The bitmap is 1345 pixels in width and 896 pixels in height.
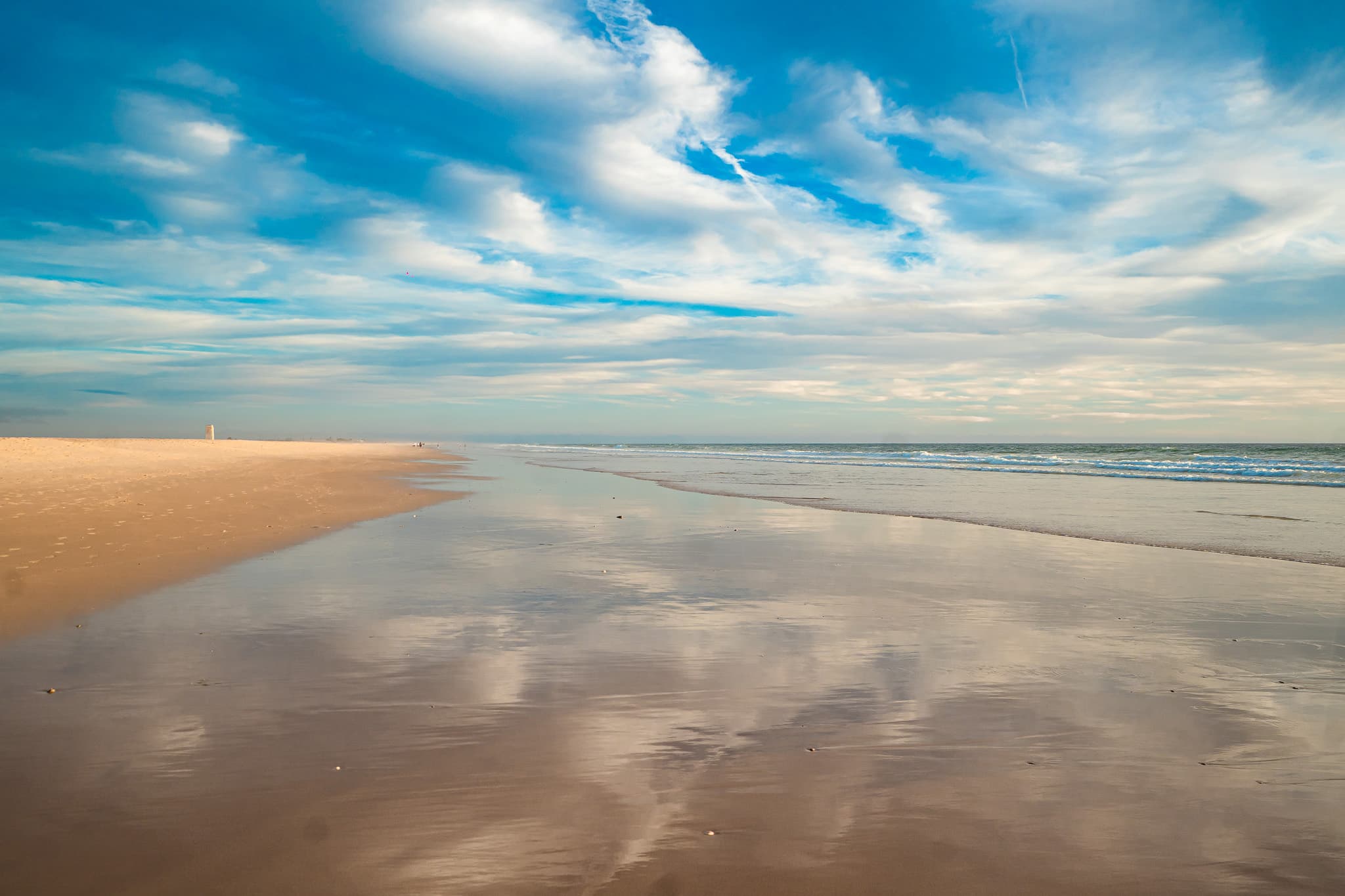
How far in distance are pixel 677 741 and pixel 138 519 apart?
44.0ft

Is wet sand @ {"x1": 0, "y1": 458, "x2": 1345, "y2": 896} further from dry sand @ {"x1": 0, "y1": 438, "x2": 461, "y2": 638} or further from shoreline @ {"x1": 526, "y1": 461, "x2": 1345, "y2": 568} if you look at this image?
shoreline @ {"x1": 526, "y1": 461, "x2": 1345, "y2": 568}

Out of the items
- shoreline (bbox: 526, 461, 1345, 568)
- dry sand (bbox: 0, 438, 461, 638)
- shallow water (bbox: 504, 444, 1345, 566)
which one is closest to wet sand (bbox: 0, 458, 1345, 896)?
dry sand (bbox: 0, 438, 461, 638)

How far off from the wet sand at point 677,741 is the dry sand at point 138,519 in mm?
1257

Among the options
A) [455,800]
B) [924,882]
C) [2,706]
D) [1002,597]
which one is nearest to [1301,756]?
[924,882]

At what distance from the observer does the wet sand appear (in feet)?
10.4

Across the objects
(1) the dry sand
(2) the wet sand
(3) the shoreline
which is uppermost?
(3) the shoreline

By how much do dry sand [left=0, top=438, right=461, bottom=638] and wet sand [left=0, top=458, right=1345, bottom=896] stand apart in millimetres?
1257

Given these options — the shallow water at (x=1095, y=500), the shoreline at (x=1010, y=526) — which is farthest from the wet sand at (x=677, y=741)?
the shallow water at (x=1095, y=500)

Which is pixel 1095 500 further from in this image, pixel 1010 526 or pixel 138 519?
pixel 138 519

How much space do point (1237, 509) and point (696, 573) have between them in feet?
52.5

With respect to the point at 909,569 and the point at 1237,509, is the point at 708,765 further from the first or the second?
the point at 1237,509

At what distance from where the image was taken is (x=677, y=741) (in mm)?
4430

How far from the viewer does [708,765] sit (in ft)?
13.4

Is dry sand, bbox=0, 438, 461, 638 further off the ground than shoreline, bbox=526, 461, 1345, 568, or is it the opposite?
shoreline, bbox=526, 461, 1345, 568
